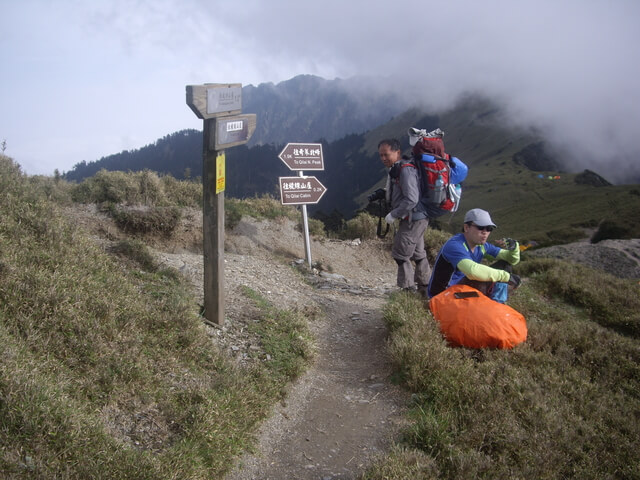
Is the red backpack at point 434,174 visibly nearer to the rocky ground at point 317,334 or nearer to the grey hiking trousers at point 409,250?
the grey hiking trousers at point 409,250

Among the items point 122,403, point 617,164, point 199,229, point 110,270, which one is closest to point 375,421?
point 122,403

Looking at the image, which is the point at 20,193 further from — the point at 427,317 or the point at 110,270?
the point at 427,317

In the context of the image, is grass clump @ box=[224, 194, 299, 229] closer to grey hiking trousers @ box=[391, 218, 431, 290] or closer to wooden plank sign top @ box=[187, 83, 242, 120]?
grey hiking trousers @ box=[391, 218, 431, 290]

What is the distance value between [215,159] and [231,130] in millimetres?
388

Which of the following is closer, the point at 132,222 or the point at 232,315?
the point at 232,315

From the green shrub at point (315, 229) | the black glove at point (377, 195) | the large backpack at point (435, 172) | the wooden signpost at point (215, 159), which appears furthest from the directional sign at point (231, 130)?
the green shrub at point (315, 229)

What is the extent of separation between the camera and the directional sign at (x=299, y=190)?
8617 mm

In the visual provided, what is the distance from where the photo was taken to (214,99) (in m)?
4.19

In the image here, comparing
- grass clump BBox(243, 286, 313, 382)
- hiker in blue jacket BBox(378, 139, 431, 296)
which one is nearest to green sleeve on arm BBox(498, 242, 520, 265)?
hiker in blue jacket BBox(378, 139, 431, 296)

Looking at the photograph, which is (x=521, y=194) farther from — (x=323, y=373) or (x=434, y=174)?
(x=323, y=373)

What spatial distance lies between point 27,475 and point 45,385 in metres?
0.58

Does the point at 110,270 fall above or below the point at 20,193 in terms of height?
below

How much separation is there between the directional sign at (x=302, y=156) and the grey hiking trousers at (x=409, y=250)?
3.33 metres

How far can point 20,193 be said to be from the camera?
4832mm
